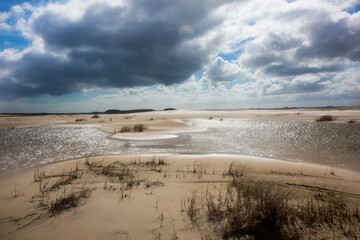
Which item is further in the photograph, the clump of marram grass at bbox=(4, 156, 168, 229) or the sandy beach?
the clump of marram grass at bbox=(4, 156, 168, 229)

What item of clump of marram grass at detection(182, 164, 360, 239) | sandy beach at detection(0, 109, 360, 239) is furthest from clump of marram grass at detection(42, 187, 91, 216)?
clump of marram grass at detection(182, 164, 360, 239)

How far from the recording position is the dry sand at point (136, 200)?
280cm

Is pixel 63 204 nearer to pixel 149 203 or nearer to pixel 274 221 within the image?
pixel 149 203

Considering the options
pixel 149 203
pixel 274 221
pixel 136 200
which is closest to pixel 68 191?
pixel 136 200

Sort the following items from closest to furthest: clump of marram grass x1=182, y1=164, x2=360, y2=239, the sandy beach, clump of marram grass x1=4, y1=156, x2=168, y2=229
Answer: clump of marram grass x1=182, y1=164, x2=360, y2=239 < the sandy beach < clump of marram grass x1=4, y1=156, x2=168, y2=229

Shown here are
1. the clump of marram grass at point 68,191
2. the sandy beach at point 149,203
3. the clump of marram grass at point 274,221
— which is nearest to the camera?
the clump of marram grass at point 274,221

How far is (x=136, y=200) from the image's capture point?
3793mm

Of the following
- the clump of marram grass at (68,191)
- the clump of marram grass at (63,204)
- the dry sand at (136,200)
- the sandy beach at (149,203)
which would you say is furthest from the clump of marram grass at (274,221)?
the clump of marram grass at (63,204)

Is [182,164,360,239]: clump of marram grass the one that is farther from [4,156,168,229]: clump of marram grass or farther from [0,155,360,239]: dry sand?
[4,156,168,229]: clump of marram grass

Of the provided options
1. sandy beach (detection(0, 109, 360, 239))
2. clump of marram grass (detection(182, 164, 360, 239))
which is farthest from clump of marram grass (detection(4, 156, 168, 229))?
clump of marram grass (detection(182, 164, 360, 239))

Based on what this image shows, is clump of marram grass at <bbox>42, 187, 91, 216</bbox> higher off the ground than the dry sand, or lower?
higher

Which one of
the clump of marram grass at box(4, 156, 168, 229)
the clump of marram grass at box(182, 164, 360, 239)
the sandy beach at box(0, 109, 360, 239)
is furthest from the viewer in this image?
the clump of marram grass at box(4, 156, 168, 229)

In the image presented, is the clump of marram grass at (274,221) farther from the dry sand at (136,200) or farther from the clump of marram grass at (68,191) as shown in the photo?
the clump of marram grass at (68,191)

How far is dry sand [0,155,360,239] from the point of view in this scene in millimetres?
2801
